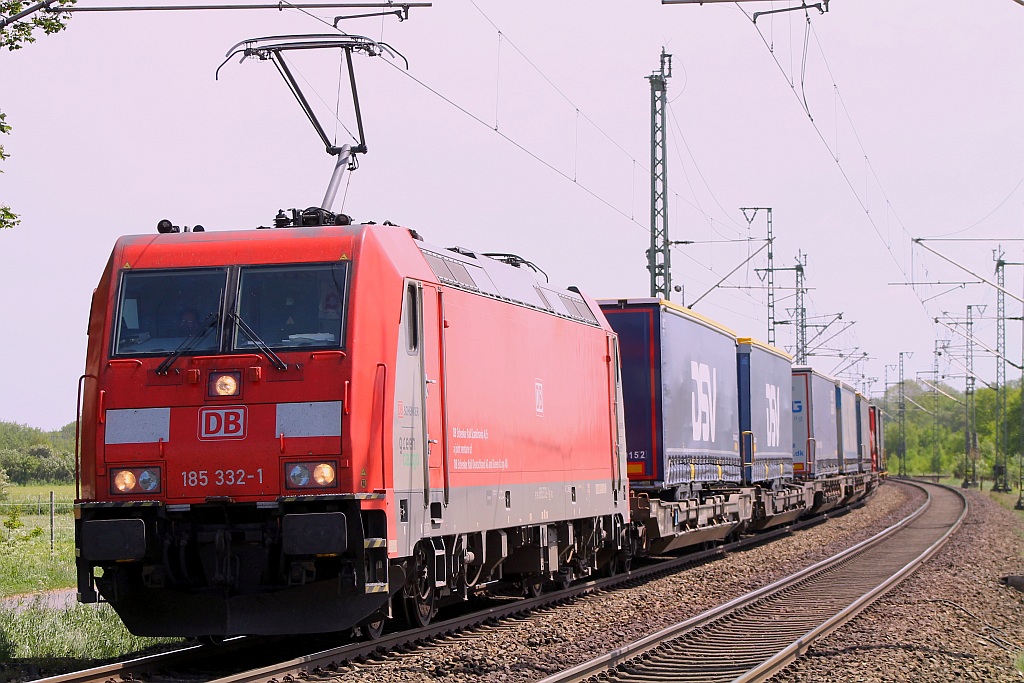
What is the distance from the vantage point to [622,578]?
58.0ft

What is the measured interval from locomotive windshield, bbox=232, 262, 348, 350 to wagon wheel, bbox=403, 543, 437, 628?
219 centimetres

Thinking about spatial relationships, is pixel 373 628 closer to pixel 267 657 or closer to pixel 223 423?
pixel 267 657

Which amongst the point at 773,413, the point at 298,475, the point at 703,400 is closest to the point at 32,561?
the point at 703,400

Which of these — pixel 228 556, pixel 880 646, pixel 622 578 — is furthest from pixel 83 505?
pixel 622 578

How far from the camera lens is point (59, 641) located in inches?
456

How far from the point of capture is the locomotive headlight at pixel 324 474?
9820 millimetres

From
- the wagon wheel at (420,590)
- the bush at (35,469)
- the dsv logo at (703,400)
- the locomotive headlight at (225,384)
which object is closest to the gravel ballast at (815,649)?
the wagon wheel at (420,590)

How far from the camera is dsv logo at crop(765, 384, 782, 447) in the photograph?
26.2 meters

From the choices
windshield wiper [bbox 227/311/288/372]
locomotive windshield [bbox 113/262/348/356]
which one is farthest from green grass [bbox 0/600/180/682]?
windshield wiper [bbox 227/311/288/372]

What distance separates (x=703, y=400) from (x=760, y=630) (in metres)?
8.17

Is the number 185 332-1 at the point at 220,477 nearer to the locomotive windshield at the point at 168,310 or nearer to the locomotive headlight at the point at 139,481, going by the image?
the locomotive headlight at the point at 139,481

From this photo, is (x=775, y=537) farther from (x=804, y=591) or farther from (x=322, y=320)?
(x=322, y=320)

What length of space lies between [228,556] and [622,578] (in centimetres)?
879

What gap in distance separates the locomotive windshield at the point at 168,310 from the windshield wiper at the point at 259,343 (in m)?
0.17
